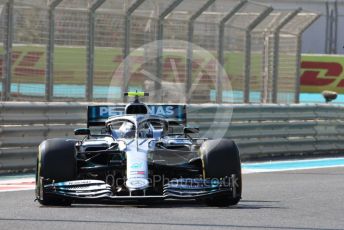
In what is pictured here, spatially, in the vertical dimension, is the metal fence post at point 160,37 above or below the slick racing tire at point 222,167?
above

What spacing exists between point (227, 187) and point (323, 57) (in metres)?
A: 28.7

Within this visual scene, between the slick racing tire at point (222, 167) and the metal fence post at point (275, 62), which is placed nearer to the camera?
the slick racing tire at point (222, 167)

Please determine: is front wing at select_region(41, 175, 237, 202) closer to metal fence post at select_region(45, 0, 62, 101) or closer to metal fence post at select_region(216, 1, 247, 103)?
metal fence post at select_region(45, 0, 62, 101)

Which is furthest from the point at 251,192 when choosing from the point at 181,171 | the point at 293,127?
the point at 293,127

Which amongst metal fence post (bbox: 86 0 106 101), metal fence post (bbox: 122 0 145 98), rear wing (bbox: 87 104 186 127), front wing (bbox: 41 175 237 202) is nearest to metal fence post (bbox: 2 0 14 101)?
metal fence post (bbox: 86 0 106 101)

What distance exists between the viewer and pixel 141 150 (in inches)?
447

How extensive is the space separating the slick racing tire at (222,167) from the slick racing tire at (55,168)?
144 cm

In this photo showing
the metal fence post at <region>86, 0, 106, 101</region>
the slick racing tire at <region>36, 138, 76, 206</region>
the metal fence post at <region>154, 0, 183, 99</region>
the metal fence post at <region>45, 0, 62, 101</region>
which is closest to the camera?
the slick racing tire at <region>36, 138, 76, 206</region>

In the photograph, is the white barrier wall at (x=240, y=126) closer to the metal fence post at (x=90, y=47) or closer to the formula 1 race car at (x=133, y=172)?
the metal fence post at (x=90, y=47)

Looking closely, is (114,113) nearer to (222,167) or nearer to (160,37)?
(222,167)

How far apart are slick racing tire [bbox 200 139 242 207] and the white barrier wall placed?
487 cm

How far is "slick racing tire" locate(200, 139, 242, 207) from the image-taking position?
1104cm

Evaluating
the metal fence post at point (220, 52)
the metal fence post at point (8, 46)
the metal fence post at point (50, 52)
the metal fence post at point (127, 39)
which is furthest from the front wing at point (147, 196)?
the metal fence post at point (220, 52)

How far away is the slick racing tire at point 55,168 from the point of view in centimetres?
1083
